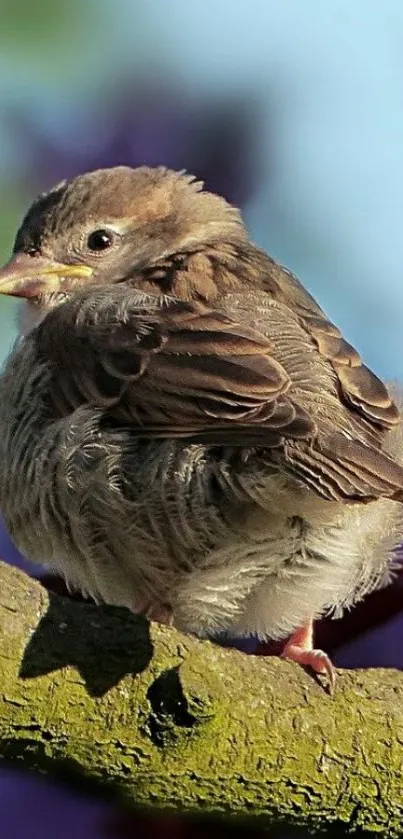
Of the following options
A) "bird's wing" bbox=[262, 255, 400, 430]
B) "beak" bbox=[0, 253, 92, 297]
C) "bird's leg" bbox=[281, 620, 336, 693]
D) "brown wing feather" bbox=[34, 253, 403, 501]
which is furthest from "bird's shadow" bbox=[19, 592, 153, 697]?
"beak" bbox=[0, 253, 92, 297]

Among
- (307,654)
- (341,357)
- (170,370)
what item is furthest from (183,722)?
(341,357)

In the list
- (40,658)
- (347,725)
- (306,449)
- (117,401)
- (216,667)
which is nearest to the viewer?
(40,658)

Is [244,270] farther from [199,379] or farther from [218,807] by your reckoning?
[218,807]

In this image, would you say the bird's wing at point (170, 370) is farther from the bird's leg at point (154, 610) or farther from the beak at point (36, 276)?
the bird's leg at point (154, 610)

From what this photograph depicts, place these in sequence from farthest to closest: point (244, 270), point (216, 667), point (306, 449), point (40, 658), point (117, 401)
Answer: point (244, 270) < point (117, 401) < point (306, 449) < point (216, 667) < point (40, 658)

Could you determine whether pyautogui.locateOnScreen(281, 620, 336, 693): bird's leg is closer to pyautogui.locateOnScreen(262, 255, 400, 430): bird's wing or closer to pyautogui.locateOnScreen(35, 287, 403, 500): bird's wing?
pyautogui.locateOnScreen(35, 287, 403, 500): bird's wing

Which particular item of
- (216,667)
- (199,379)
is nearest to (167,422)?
(199,379)

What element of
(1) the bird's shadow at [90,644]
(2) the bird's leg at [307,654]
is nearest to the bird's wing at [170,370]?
(2) the bird's leg at [307,654]
